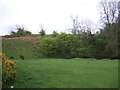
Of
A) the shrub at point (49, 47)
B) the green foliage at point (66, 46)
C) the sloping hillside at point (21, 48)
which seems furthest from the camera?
the sloping hillside at point (21, 48)

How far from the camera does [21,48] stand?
51.4ft

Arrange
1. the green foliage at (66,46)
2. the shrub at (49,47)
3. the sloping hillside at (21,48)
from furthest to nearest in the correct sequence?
the sloping hillside at (21,48), the shrub at (49,47), the green foliage at (66,46)

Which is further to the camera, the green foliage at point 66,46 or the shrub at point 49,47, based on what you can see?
the shrub at point 49,47

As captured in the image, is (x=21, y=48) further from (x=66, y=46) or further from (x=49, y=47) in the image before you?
(x=66, y=46)

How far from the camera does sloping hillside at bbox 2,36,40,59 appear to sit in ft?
45.5

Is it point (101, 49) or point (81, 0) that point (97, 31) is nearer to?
point (101, 49)

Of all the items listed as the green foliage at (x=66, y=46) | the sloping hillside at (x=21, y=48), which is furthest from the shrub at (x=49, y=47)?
the sloping hillside at (x=21, y=48)

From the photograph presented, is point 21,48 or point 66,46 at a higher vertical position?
point 66,46

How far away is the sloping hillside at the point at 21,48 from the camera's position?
546 inches

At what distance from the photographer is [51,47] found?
1359cm

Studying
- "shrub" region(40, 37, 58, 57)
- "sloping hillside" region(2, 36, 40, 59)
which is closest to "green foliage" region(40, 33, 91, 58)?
"shrub" region(40, 37, 58, 57)

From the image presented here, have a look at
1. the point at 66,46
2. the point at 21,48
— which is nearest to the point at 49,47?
the point at 66,46

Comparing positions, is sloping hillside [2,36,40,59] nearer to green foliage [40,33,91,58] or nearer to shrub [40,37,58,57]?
shrub [40,37,58,57]

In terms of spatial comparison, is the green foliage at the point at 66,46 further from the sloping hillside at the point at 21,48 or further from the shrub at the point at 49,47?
the sloping hillside at the point at 21,48
